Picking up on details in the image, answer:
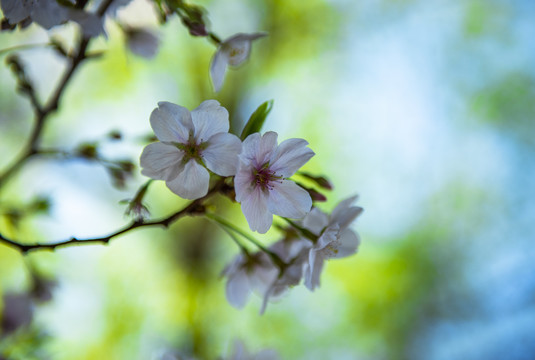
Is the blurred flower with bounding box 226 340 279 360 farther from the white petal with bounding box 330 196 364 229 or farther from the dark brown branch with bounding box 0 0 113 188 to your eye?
the dark brown branch with bounding box 0 0 113 188

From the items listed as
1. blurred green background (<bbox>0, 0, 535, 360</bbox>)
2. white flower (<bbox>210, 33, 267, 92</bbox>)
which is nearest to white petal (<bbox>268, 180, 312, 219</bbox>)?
white flower (<bbox>210, 33, 267, 92</bbox>)

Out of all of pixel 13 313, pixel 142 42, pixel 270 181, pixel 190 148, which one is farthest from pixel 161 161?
pixel 13 313

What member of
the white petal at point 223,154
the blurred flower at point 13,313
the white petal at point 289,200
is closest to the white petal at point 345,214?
the white petal at point 289,200

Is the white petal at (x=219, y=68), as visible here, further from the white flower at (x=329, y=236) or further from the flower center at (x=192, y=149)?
the white flower at (x=329, y=236)

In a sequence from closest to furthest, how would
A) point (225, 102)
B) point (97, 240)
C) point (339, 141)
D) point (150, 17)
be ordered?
point (97, 240) < point (150, 17) < point (339, 141) < point (225, 102)

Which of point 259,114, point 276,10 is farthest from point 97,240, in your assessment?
point 276,10

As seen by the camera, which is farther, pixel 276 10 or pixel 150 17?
pixel 276 10

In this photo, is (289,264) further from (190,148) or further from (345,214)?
(190,148)

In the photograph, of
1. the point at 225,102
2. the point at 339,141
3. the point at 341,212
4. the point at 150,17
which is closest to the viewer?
the point at 341,212

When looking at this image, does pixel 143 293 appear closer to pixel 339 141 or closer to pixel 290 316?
pixel 290 316
